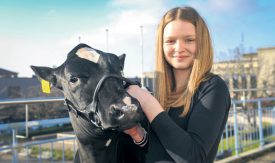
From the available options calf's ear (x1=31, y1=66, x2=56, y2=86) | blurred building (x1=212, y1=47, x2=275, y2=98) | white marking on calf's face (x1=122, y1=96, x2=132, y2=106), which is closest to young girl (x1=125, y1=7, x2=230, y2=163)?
white marking on calf's face (x1=122, y1=96, x2=132, y2=106)

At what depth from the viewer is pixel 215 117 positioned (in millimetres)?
1452

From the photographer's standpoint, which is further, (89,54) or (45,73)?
(45,73)

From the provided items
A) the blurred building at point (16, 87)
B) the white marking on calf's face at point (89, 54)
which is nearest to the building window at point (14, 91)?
the blurred building at point (16, 87)

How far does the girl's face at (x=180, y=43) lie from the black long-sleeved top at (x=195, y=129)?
0.15 meters

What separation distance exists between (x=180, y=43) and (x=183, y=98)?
264mm

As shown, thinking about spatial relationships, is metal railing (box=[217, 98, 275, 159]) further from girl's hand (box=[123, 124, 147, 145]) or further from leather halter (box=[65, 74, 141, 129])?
leather halter (box=[65, 74, 141, 129])

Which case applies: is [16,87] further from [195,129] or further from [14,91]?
[195,129]

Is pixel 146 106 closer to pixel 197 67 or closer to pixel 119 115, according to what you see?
pixel 119 115

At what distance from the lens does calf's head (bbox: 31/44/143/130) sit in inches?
52.1

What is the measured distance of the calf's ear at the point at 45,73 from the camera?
5.65 ft

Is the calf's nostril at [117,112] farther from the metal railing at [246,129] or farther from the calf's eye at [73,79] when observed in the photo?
the metal railing at [246,129]

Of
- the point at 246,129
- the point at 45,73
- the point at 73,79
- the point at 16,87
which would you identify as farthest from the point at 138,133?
the point at 16,87

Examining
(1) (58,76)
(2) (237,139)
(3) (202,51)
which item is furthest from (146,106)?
(2) (237,139)

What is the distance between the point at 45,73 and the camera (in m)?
1.74
